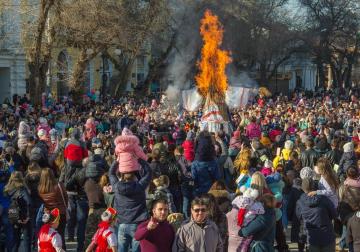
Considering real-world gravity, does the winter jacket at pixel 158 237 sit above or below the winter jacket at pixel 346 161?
below

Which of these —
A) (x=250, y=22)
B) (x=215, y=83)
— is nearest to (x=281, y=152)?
(x=215, y=83)

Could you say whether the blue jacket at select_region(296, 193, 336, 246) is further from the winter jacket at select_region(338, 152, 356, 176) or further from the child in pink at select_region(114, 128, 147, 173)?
the winter jacket at select_region(338, 152, 356, 176)

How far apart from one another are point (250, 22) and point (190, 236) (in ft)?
144

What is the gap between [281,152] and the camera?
39.2 feet

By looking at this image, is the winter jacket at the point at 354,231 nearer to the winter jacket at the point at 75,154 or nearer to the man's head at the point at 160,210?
the man's head at the point at 160,210

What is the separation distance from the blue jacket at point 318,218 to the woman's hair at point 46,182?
10.3ft

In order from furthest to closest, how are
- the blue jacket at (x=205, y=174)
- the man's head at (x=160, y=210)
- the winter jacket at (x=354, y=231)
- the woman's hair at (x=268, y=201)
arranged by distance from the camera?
1. the blue jacket at (x=205, y=174)
2. the winter jacket at (x=354, y=231)
3. the woman's hair at (x=268, y=201)
4. the man's head at (x=160, y=210)

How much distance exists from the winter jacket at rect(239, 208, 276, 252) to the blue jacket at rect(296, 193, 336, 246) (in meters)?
1.03

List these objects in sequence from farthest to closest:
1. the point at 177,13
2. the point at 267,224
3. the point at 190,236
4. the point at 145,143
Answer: the point at 177,13 < the point at 145,143 < the point at 267,224 < the point at 190,236

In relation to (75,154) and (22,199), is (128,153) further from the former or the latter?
(75,154)

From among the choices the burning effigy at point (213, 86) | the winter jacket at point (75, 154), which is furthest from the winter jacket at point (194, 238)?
the burning effigy at point (213, 86)

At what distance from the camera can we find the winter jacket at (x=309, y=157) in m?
11.4

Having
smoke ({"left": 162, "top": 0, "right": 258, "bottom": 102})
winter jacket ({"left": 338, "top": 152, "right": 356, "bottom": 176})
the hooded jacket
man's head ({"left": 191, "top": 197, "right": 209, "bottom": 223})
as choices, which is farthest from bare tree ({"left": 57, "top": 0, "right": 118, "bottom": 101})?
man's head ({"left": 191, "top": 197, "right": 209, "bottom": 223})

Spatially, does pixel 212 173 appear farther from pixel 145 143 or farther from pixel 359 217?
pixel 145 143
